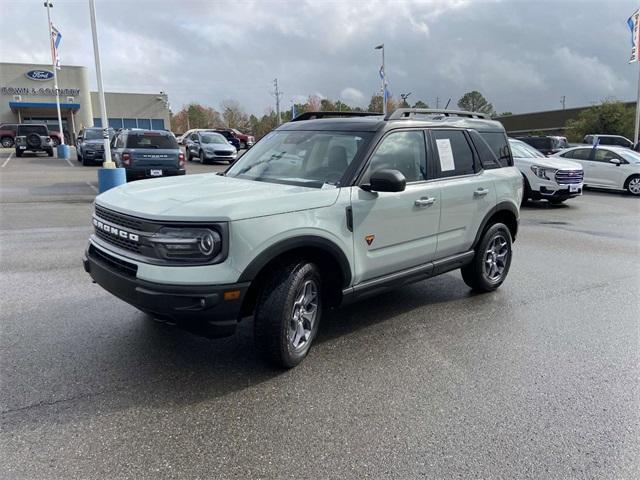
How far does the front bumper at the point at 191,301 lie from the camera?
3.20 m

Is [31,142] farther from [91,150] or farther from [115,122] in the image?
[115,122]

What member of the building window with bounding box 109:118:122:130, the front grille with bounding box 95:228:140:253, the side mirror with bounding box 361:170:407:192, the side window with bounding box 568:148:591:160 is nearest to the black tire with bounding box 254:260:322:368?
the side mirror with bounding box 361:170:407:192

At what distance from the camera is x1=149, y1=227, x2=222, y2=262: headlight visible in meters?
3.24

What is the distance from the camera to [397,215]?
436cm

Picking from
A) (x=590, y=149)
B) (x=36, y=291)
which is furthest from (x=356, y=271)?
(x=590, y=149)

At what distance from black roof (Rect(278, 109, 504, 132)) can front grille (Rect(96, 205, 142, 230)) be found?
2.01 m

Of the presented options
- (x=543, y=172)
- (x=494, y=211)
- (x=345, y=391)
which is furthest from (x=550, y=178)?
(x=345, y=391)

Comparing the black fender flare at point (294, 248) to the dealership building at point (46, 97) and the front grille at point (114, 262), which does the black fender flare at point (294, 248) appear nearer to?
the front grille at point (114, 262)

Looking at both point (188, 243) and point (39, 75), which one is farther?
point (39, 75)

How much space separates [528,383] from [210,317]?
236 cm

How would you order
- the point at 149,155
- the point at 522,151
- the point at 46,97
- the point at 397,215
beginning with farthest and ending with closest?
1. the point at 46,97
2. the point at 149,155
3. the point at 522,151
4. the point at 397,215

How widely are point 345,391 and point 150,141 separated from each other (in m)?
13.3

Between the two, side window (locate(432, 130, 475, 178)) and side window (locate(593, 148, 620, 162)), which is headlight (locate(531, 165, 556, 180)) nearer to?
side window (locate(593, 148, 620, 162))

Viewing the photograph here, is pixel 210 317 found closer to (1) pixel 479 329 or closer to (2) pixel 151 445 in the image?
(2) pixel 151 445
